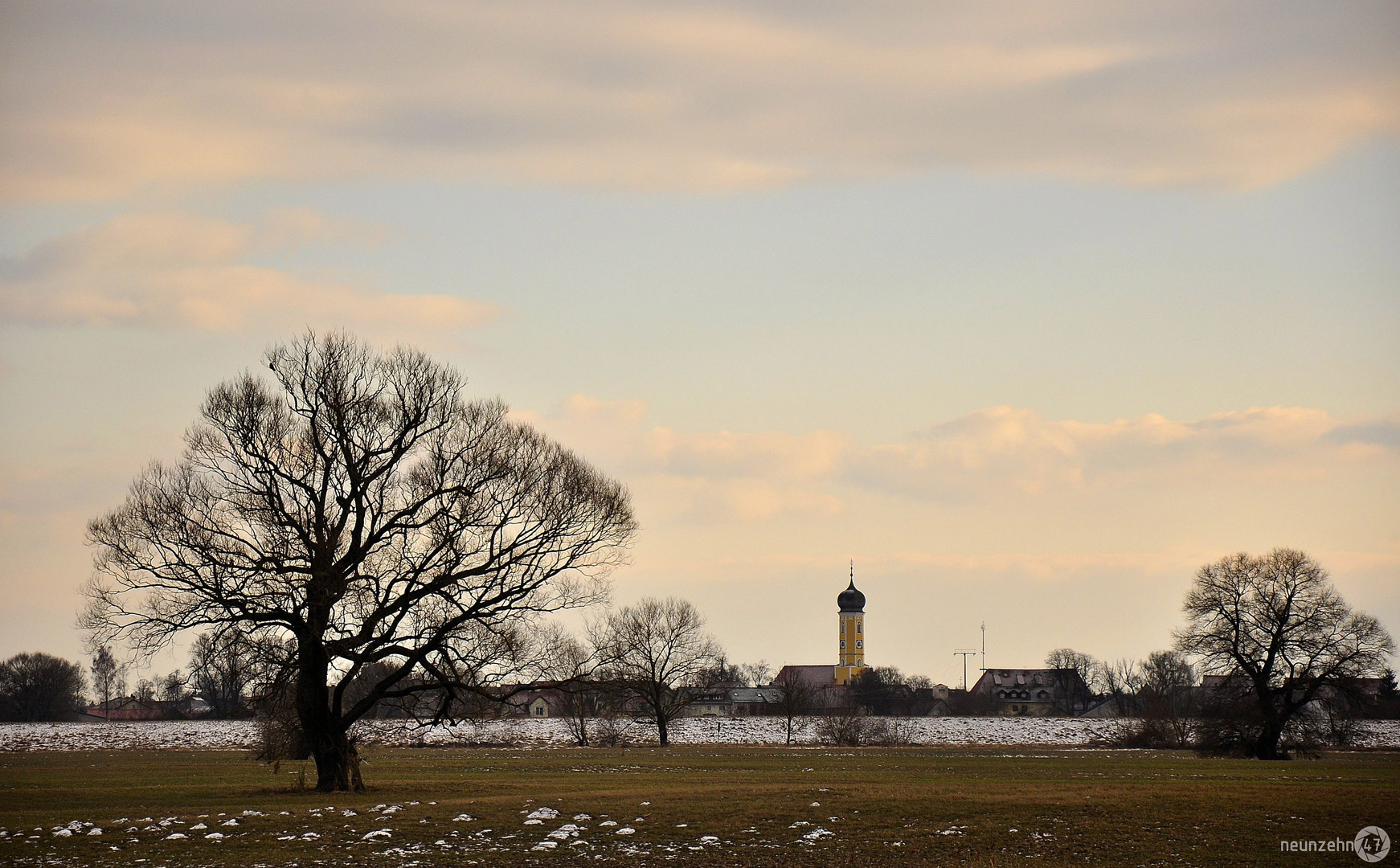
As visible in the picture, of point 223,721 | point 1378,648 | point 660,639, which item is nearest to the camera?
point 1378,648

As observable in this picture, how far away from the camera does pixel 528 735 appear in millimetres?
84688

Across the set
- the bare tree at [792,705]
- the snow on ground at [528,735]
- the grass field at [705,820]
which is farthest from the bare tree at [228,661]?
the bare tree at [792,705]

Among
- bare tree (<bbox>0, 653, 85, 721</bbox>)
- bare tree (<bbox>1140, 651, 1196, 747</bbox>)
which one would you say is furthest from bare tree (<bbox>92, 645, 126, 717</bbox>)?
bare tree (<bbox>1140, 651, 1196, 747</bbox>)

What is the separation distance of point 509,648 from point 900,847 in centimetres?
1250

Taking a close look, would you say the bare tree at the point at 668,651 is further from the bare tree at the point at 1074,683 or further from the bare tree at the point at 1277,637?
the bare tree at the point at 1074,683

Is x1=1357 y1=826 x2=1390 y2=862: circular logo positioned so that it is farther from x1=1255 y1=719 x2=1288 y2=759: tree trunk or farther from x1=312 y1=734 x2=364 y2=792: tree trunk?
x1=1255 y1=719 x2=1288 y2=759: tree trunk

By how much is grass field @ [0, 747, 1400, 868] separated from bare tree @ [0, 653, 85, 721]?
92.3m

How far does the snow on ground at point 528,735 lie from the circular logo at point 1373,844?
46.1 metres

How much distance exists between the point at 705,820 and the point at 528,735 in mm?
62519

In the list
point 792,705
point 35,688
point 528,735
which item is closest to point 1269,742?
point 792,705

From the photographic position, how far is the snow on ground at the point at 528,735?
70562 mm

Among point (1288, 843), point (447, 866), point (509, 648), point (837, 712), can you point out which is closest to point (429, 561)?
point (509, 648)

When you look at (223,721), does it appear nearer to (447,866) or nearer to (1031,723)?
(1031,723)

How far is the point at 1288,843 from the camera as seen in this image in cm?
2253
